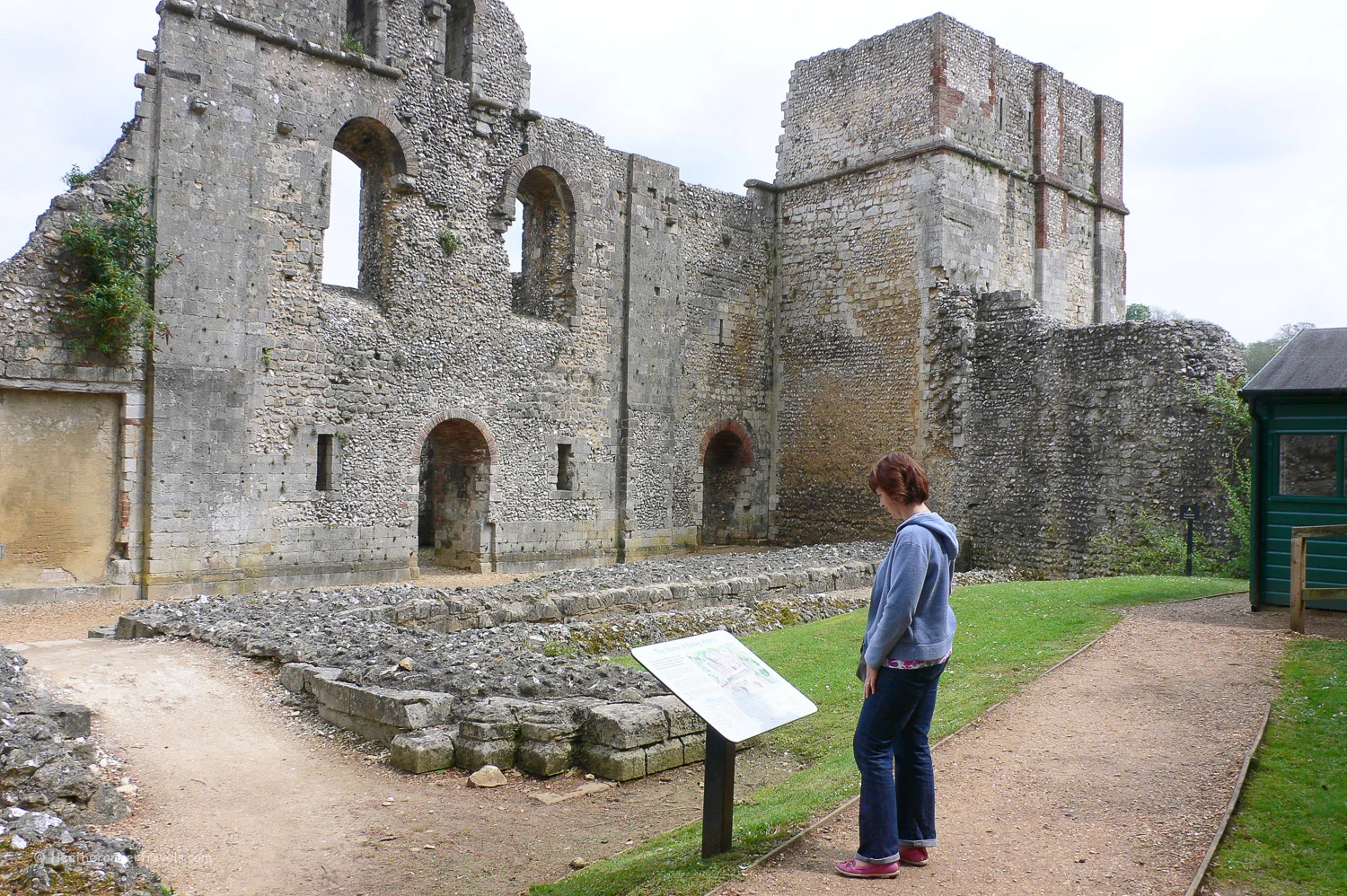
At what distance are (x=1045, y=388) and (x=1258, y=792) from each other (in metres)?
13.4

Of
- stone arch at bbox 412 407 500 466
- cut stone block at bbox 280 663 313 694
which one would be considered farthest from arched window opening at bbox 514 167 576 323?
cut stone block at bbox 280 663 313 694

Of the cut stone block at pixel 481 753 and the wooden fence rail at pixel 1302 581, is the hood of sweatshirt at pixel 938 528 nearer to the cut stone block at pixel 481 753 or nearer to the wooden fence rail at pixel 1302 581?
the cut stone block at pixel 481 753

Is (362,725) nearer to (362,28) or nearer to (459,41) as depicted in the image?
(362,28)

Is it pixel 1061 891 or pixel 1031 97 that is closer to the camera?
pixel 1061 891

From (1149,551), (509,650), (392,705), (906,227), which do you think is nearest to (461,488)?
(509,650)

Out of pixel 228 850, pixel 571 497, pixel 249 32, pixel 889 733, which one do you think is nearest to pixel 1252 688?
pixel 889 733

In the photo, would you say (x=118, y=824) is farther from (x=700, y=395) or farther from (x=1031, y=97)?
(x=1031, y=97)

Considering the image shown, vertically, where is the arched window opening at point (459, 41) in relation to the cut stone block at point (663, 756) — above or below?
above

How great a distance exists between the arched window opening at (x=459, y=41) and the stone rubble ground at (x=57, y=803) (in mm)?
12771

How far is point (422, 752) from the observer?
22.0ft

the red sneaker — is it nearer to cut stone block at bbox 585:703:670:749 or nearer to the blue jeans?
the blue jeans

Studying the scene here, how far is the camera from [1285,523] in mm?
9688

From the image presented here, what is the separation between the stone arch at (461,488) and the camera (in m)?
17.3

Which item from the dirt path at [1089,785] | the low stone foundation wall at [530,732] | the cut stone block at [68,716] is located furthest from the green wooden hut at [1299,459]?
the cut stone block at [68,716]
